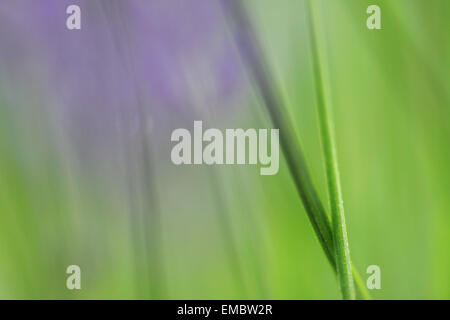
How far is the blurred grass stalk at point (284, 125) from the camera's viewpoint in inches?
13.3

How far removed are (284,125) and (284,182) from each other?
0.14 m

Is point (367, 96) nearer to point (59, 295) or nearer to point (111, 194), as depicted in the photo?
point (111, 194)

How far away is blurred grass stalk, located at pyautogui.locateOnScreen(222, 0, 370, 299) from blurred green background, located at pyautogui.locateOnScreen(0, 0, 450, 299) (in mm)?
57

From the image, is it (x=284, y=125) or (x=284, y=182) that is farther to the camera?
(x=284, y=182)

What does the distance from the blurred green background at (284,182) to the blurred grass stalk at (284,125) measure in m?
0.06

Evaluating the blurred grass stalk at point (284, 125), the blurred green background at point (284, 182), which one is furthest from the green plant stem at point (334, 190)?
the blurred green background at point (284, 182)

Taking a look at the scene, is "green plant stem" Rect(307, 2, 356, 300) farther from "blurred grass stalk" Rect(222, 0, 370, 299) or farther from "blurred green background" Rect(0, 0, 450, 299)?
"blurred green background" Rect(0, 0, 450, 299)

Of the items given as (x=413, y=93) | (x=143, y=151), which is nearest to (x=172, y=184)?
(x=143, y=151)

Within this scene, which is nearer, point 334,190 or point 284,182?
point 334,190

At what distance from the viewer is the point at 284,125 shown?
1.21 feet

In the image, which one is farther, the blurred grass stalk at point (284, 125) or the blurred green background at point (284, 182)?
Result: the blurred green background at point (284, 182)

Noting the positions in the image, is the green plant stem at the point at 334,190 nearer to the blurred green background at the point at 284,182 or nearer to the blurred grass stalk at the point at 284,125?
the blurred grass stalk at the point at 284,125

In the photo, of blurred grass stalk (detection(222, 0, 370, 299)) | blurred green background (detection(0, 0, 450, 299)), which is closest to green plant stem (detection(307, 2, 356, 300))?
blurred grass stalk (detection(222, 0, 370, 299))
